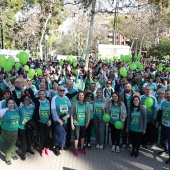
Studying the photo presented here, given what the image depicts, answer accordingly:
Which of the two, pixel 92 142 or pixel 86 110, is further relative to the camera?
pixel 92 142

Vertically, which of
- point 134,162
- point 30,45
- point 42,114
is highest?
point 30,45

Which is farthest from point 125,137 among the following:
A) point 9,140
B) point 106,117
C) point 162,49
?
point 162,49

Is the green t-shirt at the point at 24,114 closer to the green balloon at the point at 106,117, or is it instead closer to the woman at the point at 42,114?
the woman at the point at 42,114

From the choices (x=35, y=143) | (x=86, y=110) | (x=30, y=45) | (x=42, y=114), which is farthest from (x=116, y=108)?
(x=30, y=45)

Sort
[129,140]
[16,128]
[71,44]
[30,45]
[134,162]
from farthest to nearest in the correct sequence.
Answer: [71,44] < [30,45] < [129,140] < [134,162] < [16,128]

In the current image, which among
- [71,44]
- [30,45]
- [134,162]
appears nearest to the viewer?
[134,162]

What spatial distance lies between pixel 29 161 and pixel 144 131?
2611 millimetres

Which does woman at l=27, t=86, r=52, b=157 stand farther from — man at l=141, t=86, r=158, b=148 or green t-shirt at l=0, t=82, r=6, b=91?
man at l=141, t=86, r=158, b=148

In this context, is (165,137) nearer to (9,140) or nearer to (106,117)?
(106,117)

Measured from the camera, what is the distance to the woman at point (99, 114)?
5.66 meters

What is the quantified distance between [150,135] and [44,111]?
262 cm

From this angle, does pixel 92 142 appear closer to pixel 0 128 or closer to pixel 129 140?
pixel 129 140

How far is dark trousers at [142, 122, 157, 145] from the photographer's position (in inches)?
224

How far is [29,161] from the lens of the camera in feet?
17.0
